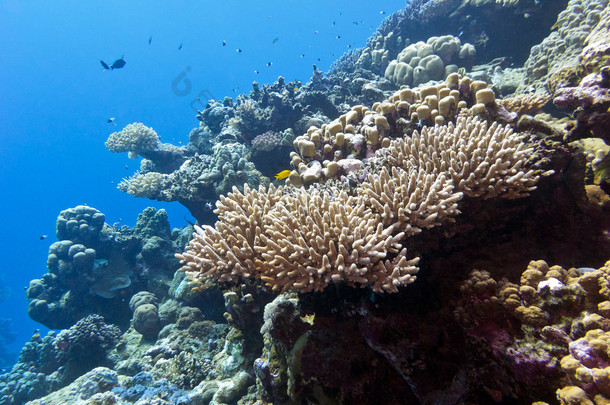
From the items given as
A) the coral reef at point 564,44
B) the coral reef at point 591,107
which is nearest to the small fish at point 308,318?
the coral reef at point 591,107

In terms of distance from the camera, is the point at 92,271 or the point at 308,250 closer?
the point at 308,250

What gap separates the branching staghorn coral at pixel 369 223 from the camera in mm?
2418

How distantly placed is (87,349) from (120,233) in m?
4.82

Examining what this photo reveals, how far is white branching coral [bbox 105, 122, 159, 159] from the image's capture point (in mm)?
12508

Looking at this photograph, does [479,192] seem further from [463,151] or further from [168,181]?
[168,181]

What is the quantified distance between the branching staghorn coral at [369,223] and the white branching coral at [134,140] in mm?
11699

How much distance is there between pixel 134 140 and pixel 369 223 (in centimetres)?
1331

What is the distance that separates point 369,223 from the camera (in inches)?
104

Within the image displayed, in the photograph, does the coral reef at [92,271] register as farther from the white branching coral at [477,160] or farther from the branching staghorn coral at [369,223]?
the white branching coral at [477,160]

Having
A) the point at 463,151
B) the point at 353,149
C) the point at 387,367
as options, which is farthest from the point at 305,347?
the point at 353,149

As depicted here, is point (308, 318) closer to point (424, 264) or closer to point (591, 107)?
point (424, 264)

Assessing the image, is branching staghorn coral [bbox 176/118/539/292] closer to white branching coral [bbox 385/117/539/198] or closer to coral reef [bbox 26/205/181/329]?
white branching coral [bbox 385/117/539/198]

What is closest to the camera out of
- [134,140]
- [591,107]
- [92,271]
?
[591,107]

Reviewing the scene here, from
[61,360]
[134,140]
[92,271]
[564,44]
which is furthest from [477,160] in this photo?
[134,140]
